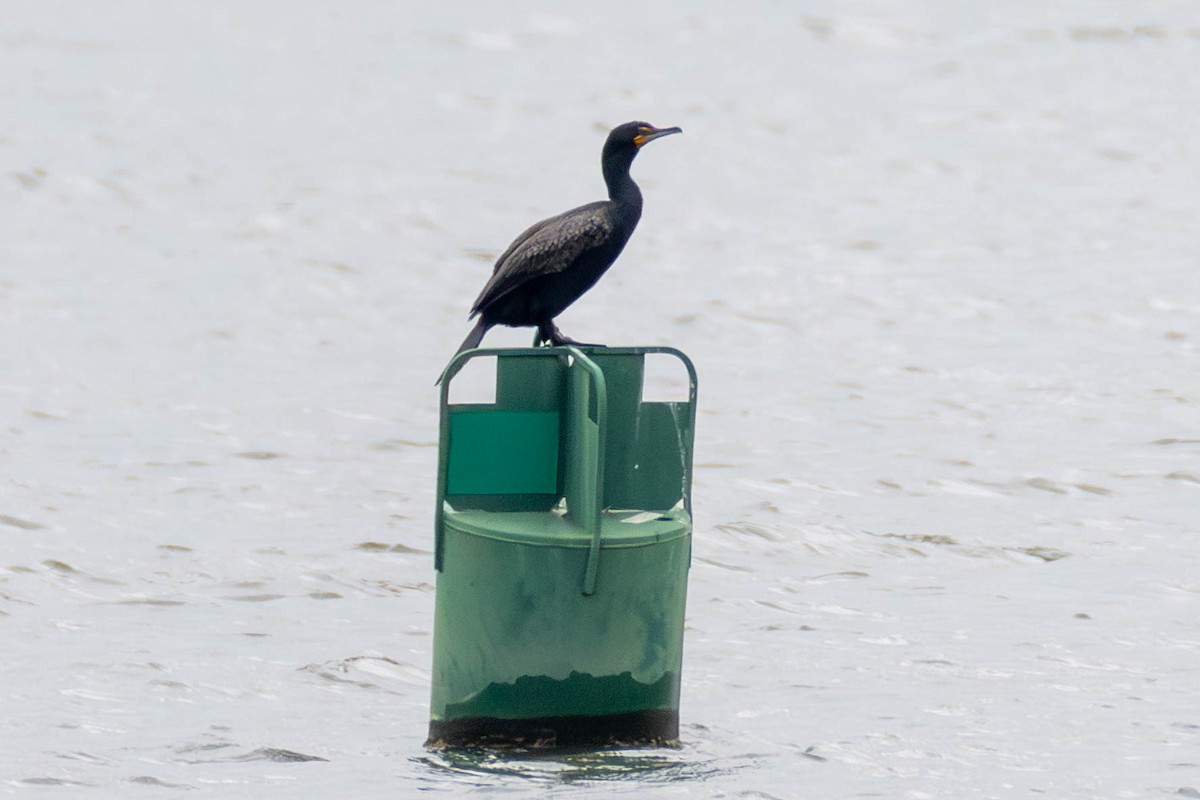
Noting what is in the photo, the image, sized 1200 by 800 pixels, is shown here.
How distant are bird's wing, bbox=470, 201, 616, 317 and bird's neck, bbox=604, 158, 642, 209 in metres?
0.13

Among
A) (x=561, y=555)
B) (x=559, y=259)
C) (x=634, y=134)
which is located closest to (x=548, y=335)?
(x=559, y=259)

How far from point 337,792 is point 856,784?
1570 millimetres

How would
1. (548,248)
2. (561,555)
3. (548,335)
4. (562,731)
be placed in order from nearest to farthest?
(561,555)
(562,731)
(548,248)
(548,335)

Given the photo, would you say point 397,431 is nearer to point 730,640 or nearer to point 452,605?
point 730,640

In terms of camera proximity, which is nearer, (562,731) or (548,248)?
(562,731)

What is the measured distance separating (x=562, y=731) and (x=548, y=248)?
165cm

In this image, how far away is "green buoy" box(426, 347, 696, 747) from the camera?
233 inches

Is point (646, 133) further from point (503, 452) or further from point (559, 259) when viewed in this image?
point (503, 452)

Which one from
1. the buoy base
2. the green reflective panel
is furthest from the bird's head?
the buoy base

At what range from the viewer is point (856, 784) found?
6270 mm

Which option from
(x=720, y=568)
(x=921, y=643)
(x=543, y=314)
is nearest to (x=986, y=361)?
(x=720, y=568)

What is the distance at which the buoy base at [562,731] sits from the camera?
605cm

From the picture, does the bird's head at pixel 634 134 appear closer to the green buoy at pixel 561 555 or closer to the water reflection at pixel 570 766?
the green buoy at pixel 561 555

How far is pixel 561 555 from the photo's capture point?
589 centimetres
